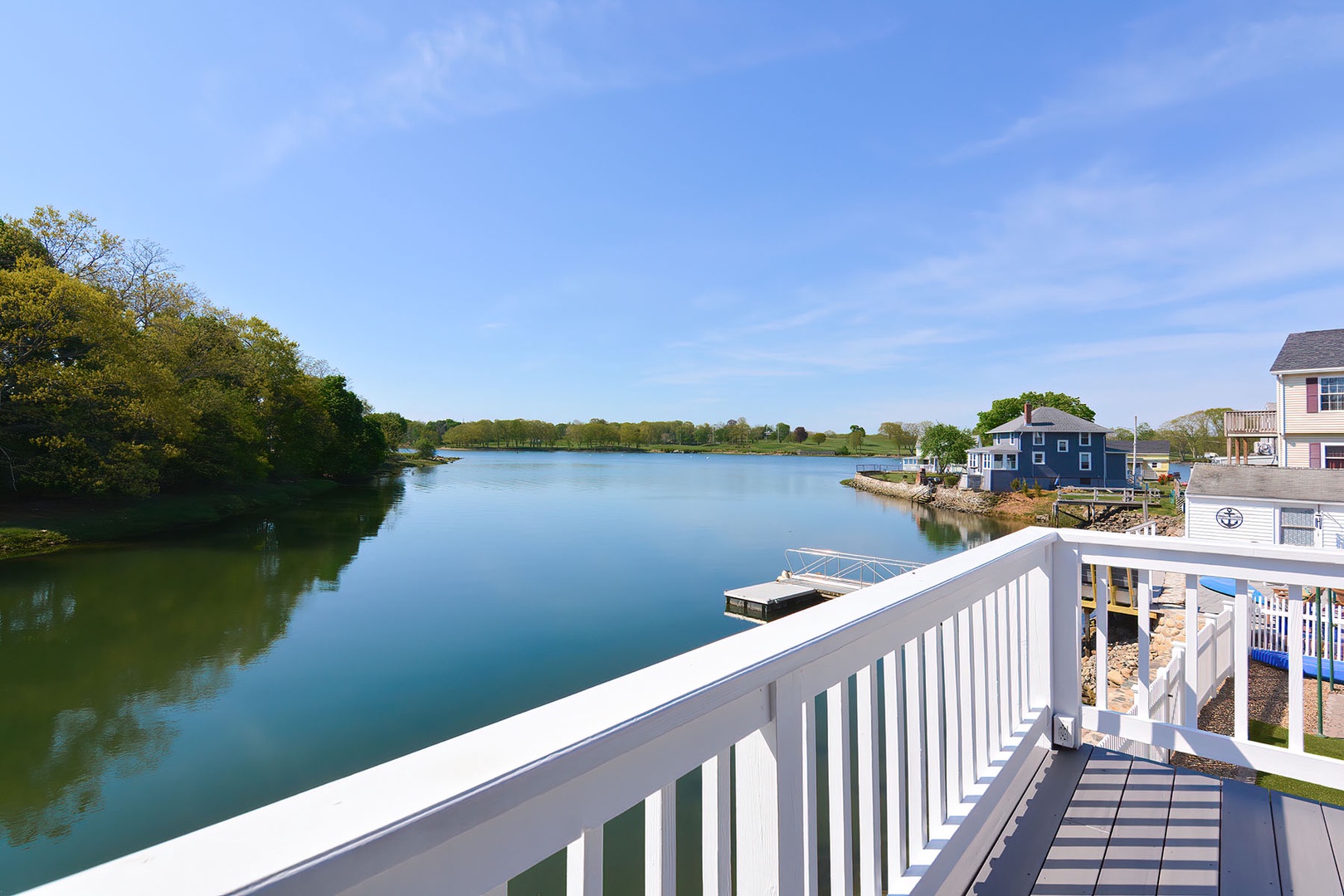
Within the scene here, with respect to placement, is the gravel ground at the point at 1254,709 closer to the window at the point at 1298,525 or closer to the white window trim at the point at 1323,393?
the window at the point at 1298,525

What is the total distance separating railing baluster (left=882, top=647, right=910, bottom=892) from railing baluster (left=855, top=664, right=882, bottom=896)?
30 millimetres

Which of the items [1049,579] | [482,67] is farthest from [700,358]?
[1049,579]

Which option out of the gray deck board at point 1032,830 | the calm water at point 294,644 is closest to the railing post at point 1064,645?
the gray deck board at point 1032,830

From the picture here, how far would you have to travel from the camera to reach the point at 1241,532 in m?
14.8

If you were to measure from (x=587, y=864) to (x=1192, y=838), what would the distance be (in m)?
2.09

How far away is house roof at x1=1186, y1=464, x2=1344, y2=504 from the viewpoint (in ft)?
44.7

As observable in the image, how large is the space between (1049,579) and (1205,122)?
18.7m

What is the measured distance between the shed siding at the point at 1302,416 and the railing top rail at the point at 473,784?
24383 mm

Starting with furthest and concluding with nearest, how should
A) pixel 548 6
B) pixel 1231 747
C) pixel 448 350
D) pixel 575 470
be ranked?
pixel 575 470
pixel 448 350
pixel 548 6
pixel 1231 747

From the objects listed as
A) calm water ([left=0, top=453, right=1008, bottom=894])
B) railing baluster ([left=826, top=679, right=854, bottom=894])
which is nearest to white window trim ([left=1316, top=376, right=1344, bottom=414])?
calm water ([left=0, top=453, right=1008, bottom=894])

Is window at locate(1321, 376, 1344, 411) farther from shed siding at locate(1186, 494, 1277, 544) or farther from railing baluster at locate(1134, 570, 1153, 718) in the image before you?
railing baluster at locate(1134, 570, 1153, 718)

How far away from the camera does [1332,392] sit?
1691cm

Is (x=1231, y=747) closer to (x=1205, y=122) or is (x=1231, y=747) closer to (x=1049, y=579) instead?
(x=1049, y=579)

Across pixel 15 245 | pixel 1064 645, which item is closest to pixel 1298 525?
pixel 1064 645
